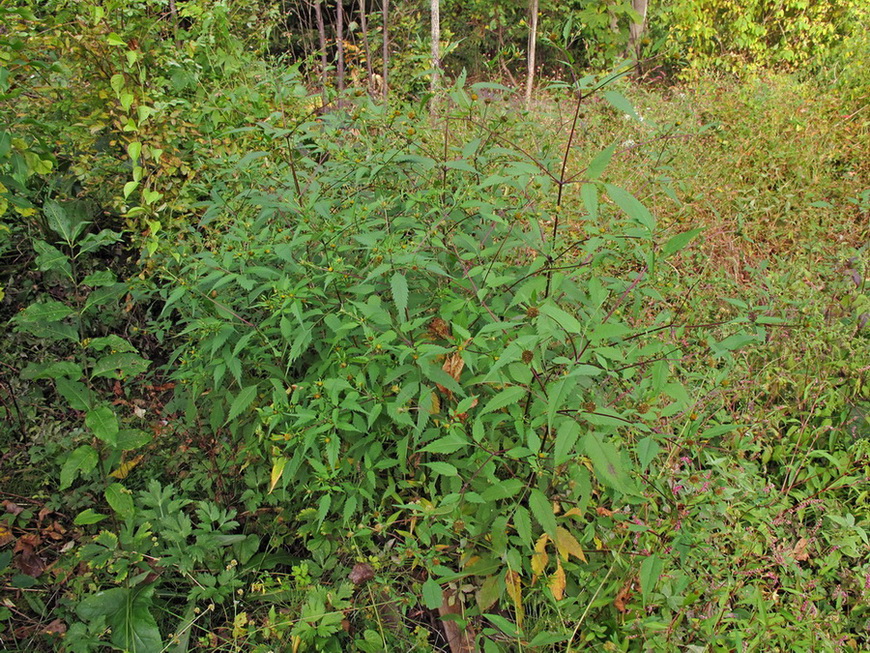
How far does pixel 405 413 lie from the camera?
1.76 m

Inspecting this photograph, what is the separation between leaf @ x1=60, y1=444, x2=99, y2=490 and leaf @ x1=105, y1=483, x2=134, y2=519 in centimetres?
11

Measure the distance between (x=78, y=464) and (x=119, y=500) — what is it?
7.3 inches

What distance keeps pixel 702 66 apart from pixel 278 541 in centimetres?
876

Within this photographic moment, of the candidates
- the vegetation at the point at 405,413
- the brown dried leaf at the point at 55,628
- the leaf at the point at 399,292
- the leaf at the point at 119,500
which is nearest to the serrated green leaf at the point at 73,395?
the vegetation at the point at 405,413

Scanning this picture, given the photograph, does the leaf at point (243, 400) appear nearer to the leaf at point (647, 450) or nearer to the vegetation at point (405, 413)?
the vegetation at point (405, 413)

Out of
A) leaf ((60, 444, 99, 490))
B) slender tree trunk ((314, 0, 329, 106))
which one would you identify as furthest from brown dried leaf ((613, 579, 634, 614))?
slender tree trunk ((314, 0, 329, 106))

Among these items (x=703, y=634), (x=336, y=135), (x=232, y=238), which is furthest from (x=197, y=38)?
(x=703, y=634)

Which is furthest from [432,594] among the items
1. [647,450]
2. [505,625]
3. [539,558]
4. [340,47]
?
[340,47]

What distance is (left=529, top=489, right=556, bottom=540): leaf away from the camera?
5.40 ft

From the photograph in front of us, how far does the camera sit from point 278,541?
2221mm

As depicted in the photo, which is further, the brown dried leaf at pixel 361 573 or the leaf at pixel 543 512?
the brown dried leaf at pixel 361 573

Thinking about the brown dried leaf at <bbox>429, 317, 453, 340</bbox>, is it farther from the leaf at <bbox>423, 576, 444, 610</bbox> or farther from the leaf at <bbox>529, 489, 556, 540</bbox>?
the leaf at <bbox>423, 576, 444, 610</bbox>

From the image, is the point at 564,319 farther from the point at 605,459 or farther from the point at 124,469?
the point at 124,469

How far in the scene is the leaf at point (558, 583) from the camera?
1831 mm
